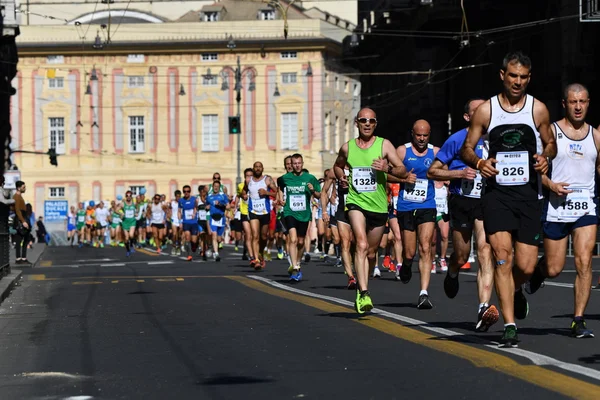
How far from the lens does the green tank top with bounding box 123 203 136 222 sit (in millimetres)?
42406

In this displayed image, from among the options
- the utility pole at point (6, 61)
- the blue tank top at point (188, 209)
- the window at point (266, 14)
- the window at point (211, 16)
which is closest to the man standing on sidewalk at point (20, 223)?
the blue tank top at point (188, 209)

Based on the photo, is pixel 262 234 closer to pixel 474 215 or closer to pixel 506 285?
pixel 474 215

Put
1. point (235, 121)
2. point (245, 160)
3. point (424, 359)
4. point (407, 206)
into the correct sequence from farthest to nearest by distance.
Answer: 1. point (245, 160)
2. point (235, 121)
3. point (407, 206)
4. point (424, 359)

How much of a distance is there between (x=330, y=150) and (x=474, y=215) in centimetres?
7759

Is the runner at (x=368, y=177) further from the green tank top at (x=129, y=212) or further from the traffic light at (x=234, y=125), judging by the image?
the traffic light at (x=234, y=125)

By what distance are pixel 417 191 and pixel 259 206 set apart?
9.93 meters

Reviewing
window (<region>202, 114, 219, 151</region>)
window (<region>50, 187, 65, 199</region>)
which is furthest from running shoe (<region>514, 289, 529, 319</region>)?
window (<region>50, 187, 65, 199</region>)

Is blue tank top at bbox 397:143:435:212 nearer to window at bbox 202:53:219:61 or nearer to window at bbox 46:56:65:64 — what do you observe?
window at bbox 202:53:219:61

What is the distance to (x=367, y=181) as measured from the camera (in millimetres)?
14328

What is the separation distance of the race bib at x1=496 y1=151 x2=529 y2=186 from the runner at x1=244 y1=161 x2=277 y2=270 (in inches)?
610

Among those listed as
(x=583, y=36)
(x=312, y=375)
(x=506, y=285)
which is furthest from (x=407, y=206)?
(x=583, y=36)

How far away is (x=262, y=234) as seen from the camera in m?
26.3

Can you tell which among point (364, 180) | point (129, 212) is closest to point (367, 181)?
point (364, 180)

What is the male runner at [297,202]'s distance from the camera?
2252cm
